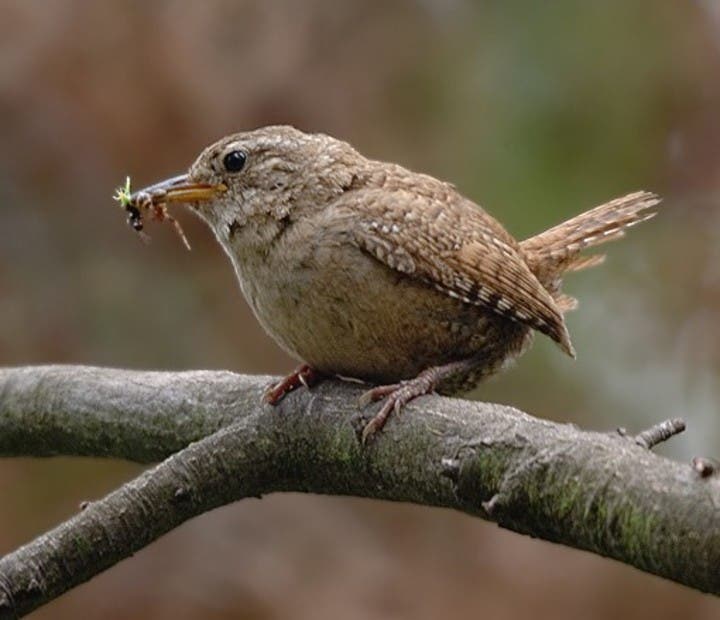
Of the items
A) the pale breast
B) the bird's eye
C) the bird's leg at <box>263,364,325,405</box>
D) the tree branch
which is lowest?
the tree branch

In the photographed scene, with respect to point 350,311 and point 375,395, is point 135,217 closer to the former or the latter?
point 350,311

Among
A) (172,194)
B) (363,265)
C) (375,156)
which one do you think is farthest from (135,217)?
(375,156)

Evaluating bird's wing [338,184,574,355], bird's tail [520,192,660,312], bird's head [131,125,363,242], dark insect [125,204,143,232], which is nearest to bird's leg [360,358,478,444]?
bird's wing [338,184,574,355]

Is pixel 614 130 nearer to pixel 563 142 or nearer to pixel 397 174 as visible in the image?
pixel 563 142

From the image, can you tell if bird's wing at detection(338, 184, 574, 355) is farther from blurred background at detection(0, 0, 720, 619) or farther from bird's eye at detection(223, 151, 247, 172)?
blurred background at detection(0, 0, 720, 619)

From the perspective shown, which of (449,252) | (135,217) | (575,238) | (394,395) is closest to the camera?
(394,395)

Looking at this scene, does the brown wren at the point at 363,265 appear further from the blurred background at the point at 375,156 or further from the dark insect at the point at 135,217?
the blurred background at the point at 375,156
